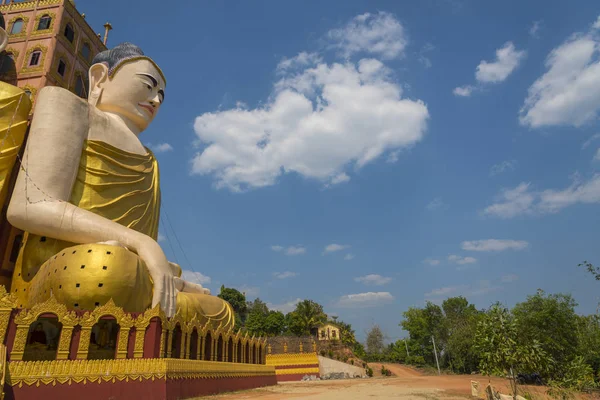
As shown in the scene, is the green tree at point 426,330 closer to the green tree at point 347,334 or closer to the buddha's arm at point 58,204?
the green tree at point 347,334

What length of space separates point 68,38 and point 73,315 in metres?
13.6

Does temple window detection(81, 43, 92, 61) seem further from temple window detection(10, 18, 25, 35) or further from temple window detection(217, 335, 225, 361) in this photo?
temple window detection(217, 335, 225, 361)

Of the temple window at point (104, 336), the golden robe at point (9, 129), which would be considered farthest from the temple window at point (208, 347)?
the golden robe at point (9, 129)

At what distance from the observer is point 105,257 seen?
8.52 meters

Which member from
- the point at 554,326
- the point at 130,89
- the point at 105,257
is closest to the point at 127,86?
the point at 130,89

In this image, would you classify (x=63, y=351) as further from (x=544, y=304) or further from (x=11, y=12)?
(x=544, y=304)

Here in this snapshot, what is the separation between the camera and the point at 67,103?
11.2 meters

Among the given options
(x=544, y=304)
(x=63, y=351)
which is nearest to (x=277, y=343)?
(x=544, y=304)

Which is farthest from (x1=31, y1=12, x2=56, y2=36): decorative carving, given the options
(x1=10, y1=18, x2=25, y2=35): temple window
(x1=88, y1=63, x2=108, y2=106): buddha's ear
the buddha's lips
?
the buddha's lips

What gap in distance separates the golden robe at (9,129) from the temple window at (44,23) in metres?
6.73

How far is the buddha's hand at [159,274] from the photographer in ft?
31.3

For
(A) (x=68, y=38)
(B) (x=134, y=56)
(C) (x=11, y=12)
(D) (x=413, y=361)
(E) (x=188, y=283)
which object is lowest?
(D) (x=413, y=361)

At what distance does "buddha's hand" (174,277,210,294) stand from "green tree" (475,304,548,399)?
330 inches

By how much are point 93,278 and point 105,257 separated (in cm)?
47
